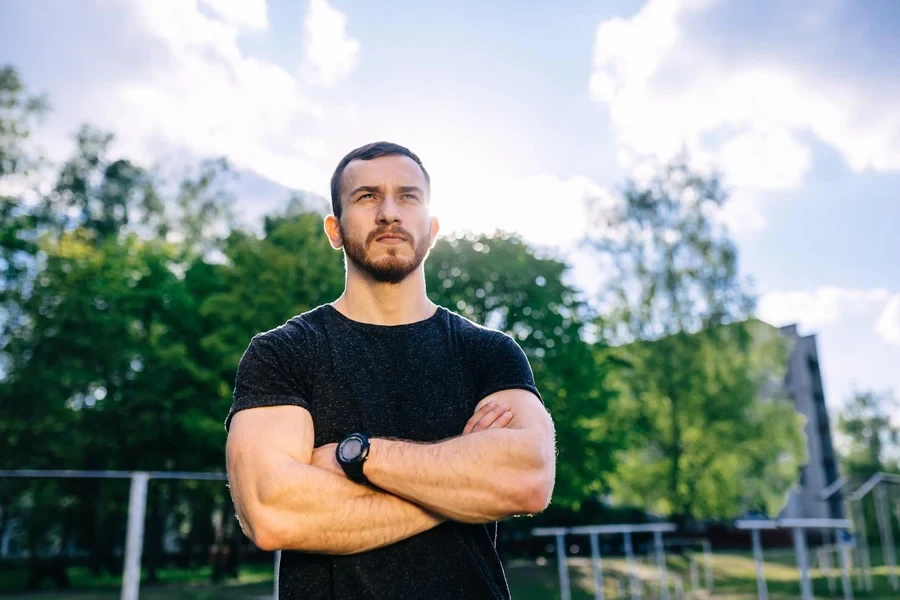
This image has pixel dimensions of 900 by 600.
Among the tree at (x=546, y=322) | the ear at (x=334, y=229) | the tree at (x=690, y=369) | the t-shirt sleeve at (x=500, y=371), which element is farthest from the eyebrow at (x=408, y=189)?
the tree at (x=690, y=369)

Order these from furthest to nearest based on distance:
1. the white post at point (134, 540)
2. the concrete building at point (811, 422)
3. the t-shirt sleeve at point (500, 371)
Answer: the concrete building at point (811, 422) < the white post at point (134, 540) < the t-shirt sleeve at point (500, 371)

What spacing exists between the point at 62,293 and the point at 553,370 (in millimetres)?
15229

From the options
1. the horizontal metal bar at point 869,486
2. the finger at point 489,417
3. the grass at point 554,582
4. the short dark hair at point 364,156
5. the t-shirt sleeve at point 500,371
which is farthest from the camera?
the horizontal metal bar at point 869,486

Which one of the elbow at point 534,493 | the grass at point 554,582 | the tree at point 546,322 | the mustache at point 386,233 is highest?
the tree at point 546,322

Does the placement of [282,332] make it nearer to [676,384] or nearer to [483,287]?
[483,287]

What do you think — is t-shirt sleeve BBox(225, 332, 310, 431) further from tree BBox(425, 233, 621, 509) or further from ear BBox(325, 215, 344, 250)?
tree BBox(425, 233, 621, 509)

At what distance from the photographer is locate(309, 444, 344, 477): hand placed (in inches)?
81.4

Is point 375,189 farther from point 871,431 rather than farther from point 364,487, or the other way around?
point 871,431

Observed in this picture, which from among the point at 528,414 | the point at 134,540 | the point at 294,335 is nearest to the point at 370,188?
the point at 294,335

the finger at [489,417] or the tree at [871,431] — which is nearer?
the finger at [489,417]

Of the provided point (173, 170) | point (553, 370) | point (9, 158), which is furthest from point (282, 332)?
point (173, 170)

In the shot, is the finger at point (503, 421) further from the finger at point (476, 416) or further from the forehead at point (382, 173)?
the forehead at point (382, 173)

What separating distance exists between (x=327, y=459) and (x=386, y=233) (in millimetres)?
737

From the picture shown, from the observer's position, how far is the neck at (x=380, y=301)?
2385mm
